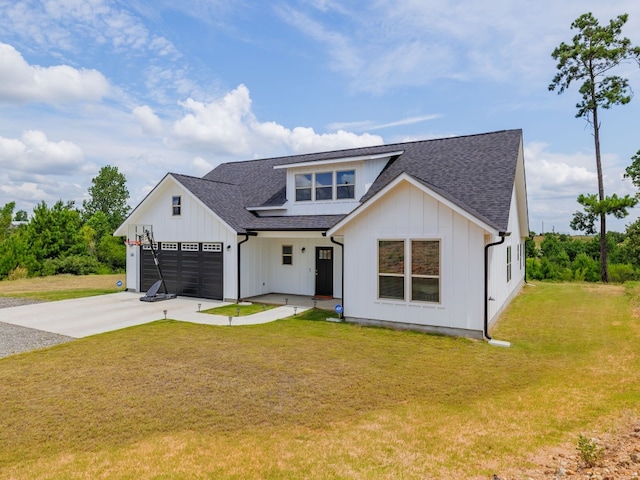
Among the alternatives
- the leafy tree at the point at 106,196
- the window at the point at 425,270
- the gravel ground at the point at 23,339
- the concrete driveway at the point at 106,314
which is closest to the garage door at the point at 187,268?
the concrete driveway at the point at 106,314

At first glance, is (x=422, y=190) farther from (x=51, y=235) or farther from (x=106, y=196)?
(x=106, y=196)

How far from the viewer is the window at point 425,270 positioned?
33.0 feet

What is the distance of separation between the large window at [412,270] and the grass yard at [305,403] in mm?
1190

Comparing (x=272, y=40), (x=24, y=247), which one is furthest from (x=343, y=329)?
(x=24, y=247)

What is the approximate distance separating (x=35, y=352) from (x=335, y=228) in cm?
809

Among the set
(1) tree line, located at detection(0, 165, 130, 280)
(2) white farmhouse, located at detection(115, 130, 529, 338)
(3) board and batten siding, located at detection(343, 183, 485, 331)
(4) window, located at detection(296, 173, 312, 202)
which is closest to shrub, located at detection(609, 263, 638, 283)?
(2) white farmhouse, located at detection(115, 130, 529, 338)

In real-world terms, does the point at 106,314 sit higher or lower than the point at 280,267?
lower

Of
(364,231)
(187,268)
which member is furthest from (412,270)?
(187,268)

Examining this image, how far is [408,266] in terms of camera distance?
1038 cm

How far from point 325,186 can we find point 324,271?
353 centimetres

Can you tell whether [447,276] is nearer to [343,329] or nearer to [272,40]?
[343,329]

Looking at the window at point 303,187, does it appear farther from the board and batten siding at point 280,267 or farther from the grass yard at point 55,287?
the grass yard at point 55,287

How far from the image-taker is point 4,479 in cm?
402

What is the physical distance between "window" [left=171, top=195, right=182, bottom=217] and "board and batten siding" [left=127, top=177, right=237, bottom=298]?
0.46 ft
